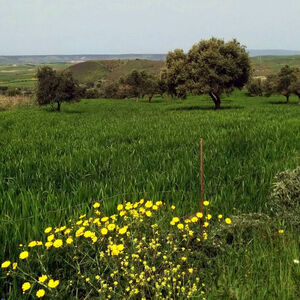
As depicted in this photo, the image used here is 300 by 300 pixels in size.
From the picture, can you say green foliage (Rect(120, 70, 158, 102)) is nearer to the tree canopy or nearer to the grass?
the tree canopy

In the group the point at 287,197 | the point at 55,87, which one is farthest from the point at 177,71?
the point at 287,197

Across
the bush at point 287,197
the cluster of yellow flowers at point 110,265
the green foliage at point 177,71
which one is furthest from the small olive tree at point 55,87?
the cluster of yellow flowers at point 110,265

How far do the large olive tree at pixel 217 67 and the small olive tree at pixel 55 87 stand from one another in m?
13.5

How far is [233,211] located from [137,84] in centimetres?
6145

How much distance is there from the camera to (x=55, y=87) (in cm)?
3048

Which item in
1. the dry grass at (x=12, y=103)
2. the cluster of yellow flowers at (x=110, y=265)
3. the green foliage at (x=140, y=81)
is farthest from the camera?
the green foliage at (x=140, y=81)

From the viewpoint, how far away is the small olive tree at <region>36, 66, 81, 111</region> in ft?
98.6

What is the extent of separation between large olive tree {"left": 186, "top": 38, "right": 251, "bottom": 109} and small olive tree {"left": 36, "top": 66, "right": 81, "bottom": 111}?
1351 centimetres

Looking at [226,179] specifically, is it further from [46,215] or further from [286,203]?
[46,215]

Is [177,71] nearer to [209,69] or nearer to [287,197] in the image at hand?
[209,69]

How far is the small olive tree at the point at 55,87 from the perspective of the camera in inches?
1183

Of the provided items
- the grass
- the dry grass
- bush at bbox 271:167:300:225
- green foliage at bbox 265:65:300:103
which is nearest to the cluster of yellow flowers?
the grass

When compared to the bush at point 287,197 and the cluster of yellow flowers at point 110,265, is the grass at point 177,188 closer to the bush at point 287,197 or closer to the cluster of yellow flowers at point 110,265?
the bush at point 287,197

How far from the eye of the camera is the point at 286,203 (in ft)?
14.0
